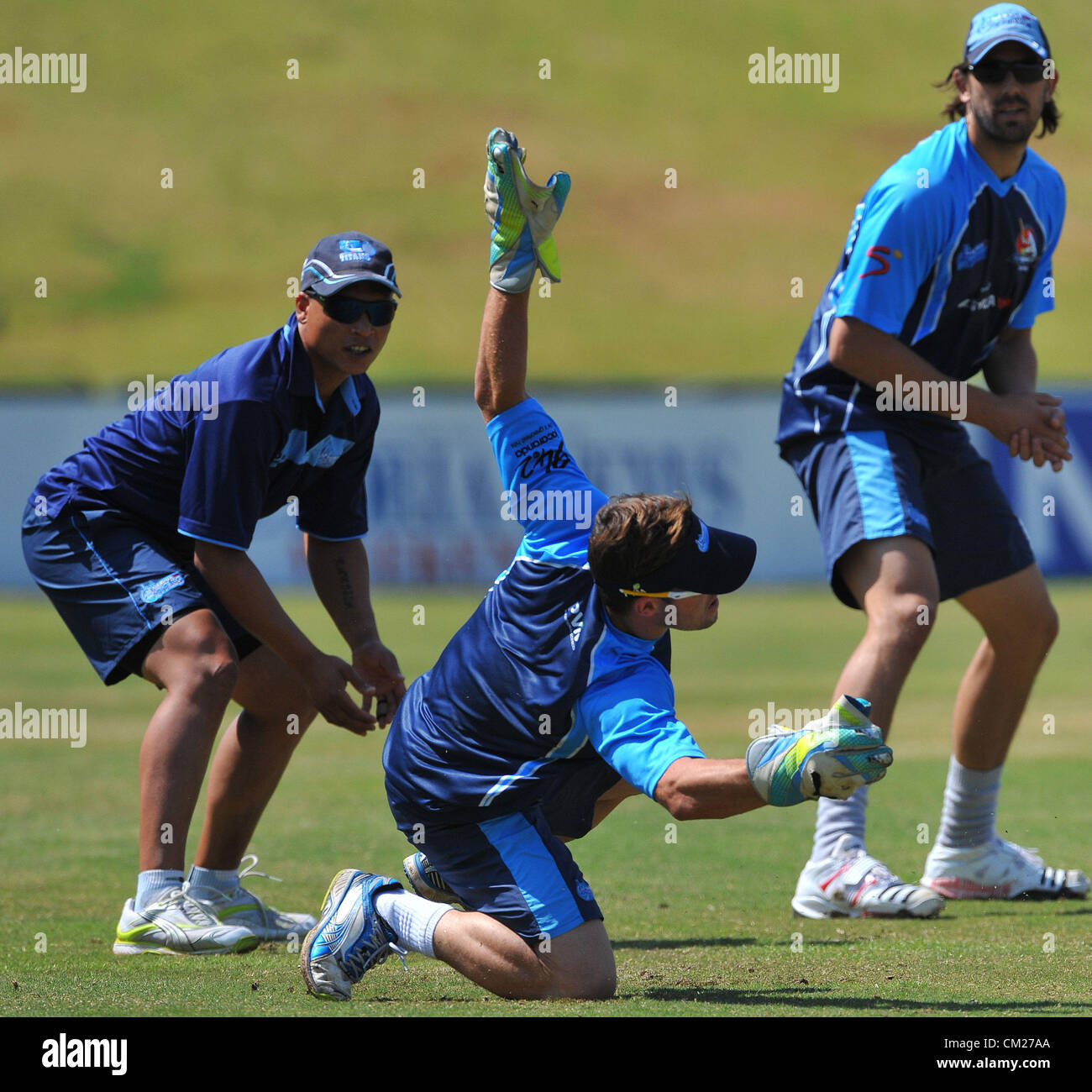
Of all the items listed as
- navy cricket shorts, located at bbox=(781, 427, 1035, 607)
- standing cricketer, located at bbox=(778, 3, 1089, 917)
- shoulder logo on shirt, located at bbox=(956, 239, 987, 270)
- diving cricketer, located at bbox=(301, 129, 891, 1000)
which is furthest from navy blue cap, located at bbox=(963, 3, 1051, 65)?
diving cricketer, located at bbox=(301, 129, 891, 1000)

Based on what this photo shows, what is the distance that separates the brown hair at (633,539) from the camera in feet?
12.4

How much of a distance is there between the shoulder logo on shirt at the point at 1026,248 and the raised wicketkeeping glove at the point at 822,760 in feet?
9.17

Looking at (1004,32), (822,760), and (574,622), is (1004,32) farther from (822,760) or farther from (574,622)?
(822,760)

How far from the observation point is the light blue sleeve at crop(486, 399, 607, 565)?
13.6 ft

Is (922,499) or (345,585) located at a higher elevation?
(922,499)

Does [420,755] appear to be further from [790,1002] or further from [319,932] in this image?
[790,1002]

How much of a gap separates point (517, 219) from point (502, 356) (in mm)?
399

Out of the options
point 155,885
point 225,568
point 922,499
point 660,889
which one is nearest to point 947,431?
point 922,499

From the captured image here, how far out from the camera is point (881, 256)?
5441mm

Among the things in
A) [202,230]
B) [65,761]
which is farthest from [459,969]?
[202,230]

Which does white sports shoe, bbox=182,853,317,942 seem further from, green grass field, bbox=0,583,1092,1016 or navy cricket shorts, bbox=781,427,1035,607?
navy cricket shorts, bbox=781,427,1035,607

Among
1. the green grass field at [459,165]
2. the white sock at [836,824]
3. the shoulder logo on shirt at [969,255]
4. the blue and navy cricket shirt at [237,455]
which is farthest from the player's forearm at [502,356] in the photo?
the green grass field at [459,165]

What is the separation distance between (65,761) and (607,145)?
36.0m

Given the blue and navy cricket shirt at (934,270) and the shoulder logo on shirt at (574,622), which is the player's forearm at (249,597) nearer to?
the shoulder logo on shirt at (574,622)
